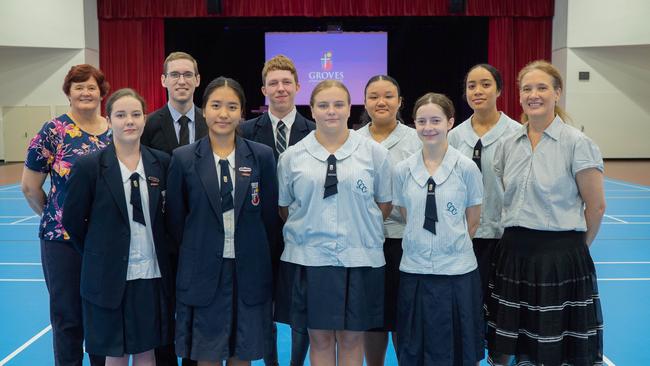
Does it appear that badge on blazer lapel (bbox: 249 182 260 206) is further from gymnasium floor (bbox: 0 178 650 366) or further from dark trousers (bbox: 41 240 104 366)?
gymnasium floor (bbox: 0 178 650 366)

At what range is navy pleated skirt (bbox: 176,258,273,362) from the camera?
2.89 metres

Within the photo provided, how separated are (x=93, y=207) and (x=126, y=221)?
0.18 meters

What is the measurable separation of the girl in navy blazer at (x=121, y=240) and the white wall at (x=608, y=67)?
15484 millimetres

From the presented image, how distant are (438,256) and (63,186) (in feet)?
6.58

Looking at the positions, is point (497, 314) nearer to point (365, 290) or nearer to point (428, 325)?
point (428, 325)

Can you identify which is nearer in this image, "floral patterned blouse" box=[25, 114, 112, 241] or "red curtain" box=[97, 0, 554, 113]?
"floral patterned blouse" box=[25, 114, 112, 241]

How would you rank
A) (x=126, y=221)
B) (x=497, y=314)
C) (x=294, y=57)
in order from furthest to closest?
(x=294, y=57), (x=497, y=314), (x=126, y=221)

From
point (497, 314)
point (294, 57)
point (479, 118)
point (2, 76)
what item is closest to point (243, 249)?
point (497, 314)

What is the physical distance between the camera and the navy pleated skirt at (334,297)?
293 centimetres

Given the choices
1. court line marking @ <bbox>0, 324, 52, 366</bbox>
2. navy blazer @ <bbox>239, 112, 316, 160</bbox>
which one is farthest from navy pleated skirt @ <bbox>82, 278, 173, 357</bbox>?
court line marking @ <bbox>0, 324, 52, 366</bbox>

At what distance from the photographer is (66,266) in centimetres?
319

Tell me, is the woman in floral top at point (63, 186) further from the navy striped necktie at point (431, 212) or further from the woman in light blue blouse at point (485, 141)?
the woman in light blue blouse at point (485, 141)

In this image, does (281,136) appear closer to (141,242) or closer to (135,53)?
(141,242)

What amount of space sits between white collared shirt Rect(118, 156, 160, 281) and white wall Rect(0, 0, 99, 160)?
14.7m
